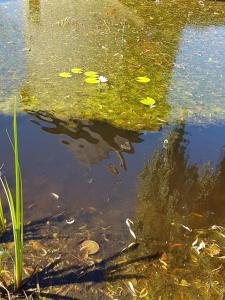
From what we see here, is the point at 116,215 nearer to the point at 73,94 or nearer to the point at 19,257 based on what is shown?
the point at 19,257

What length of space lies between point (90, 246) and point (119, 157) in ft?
2.53

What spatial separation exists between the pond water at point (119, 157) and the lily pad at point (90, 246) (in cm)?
3

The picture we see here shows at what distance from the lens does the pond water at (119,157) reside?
5.47 feet

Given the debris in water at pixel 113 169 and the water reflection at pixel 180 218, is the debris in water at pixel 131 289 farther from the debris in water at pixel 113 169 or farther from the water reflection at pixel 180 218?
the debris in water at pixel 113 169

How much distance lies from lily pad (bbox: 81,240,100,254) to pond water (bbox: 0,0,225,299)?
1.1 inches

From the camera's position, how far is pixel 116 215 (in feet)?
6.42

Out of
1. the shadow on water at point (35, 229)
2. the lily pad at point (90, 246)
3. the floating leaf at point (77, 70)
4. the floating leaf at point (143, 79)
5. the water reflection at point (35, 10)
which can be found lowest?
the lily pad at point (90, 246)

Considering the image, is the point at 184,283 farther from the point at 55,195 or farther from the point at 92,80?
the point at 92,80

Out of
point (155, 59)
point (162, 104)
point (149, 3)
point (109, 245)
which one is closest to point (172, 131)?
point (162, 104)

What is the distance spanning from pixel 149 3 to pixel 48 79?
3.34 meters

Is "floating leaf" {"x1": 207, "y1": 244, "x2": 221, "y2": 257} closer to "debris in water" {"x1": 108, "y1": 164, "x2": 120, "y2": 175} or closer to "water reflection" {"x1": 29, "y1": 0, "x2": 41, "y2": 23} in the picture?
"debris in water" {"x1": 108, "y1": 164, "x2": 120, "y2": 175}

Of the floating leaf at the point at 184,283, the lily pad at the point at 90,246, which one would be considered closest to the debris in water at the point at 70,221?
the lily pad at the point at 90,246

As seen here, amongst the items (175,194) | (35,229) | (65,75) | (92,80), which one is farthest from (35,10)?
(35,229)

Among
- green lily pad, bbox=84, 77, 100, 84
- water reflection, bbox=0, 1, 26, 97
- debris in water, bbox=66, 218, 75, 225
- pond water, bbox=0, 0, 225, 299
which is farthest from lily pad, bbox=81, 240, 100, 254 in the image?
green lily pad, bbox=84, 77, 100, 84
